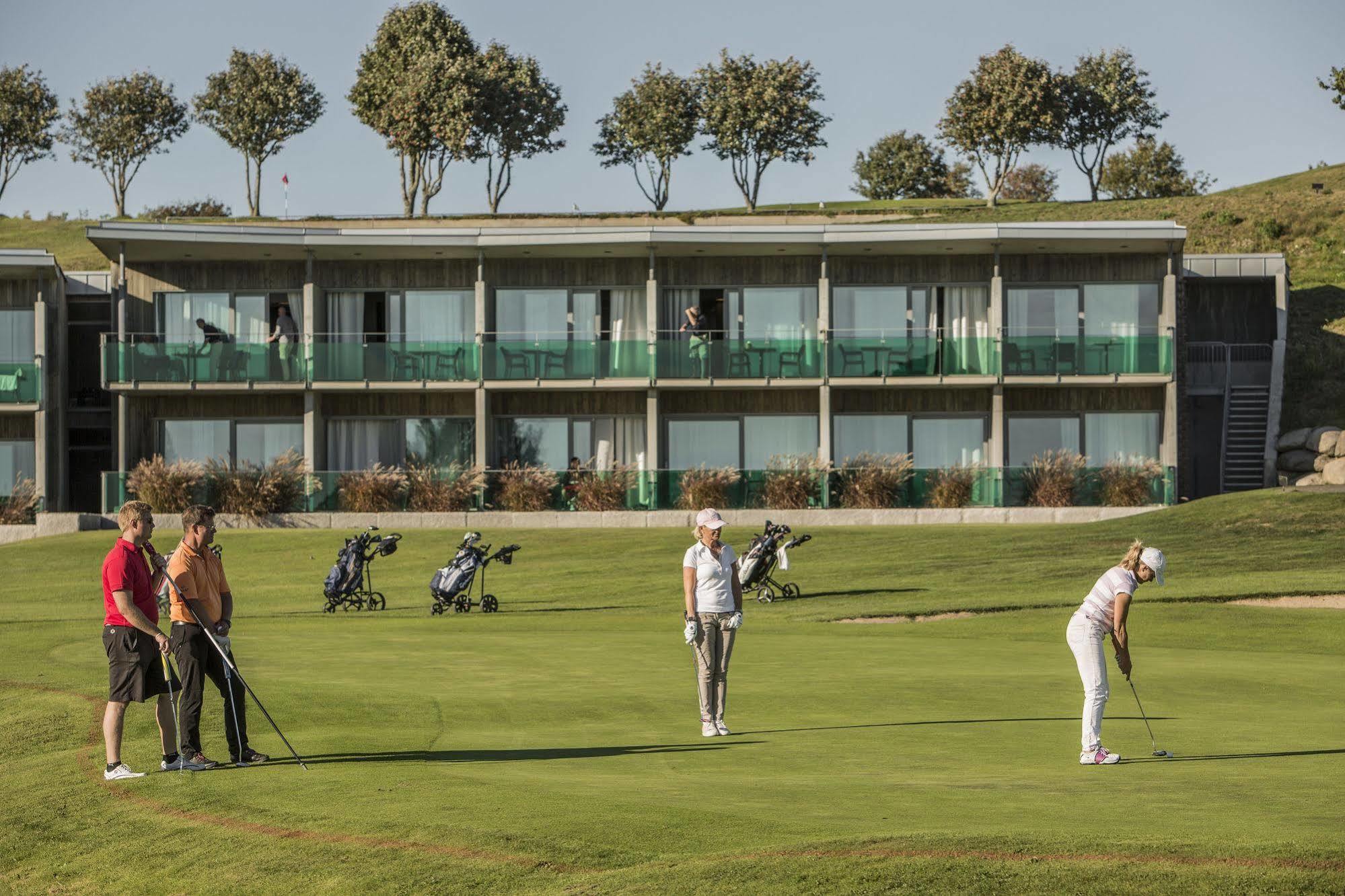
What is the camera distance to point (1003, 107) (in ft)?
267

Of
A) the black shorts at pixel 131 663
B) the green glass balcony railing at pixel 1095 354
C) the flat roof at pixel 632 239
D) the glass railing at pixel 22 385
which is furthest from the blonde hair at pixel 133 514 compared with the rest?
the glass railing at pixel 22 385

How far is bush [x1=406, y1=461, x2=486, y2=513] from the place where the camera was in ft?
130

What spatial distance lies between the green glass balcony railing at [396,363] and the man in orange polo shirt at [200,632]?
2981 cm

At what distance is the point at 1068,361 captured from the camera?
135ft

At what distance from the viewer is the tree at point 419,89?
8344 cm

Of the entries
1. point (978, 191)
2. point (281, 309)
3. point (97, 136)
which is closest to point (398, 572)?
point (281, 309)

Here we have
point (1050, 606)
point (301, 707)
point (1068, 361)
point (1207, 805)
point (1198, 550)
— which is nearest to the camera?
point (1207, 805)

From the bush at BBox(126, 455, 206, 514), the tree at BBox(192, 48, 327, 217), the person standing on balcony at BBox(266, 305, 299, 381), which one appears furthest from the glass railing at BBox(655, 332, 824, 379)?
the tree at BBox(192, 48, 327, 217)

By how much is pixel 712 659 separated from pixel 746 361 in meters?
28.5

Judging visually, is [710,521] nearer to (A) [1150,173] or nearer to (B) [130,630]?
(B) [130,630]

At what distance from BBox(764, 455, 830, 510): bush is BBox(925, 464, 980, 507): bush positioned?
2482 mm

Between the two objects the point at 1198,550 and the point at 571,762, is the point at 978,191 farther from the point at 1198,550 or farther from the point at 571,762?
the point at 571,762

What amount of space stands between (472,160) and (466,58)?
212 inches

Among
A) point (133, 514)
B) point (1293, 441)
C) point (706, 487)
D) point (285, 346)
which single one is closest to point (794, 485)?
point (706, 487)
